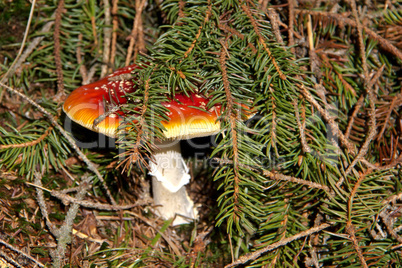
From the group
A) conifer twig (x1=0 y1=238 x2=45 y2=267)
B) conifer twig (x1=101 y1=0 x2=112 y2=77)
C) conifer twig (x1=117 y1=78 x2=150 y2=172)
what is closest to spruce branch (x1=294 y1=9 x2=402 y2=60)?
conifer twig (x1=117 y1=78 x2=150 y2=172)

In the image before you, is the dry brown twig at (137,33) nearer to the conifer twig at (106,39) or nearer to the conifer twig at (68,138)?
the conifer twig at (106,39)

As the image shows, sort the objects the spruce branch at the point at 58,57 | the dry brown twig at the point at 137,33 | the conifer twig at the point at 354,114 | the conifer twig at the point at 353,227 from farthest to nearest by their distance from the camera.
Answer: the dry brown twig at the point at 137,33 → the spruce branch at the point at 58,57 → the conifer twig at the point at 354,114 → the conifer twig at the point at 353,227

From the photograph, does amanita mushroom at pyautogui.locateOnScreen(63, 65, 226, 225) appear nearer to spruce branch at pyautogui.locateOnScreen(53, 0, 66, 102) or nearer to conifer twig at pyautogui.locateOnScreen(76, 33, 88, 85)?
spruce branch at pyautogui.locateOnScreen(53, 0, 66, 102)

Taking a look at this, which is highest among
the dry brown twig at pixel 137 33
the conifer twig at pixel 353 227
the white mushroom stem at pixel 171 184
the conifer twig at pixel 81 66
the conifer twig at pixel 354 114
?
the dry brown twig at pixel 137 33

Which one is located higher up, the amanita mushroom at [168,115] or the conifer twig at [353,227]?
the amanita mushroom at [168,115]

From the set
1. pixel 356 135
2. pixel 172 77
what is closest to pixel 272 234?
pixel 356 135

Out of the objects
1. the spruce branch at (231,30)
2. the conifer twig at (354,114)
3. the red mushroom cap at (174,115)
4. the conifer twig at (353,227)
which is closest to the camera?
the conifer twig at (353,227)

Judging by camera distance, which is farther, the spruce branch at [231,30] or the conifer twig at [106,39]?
the conifer twig at [106,39]

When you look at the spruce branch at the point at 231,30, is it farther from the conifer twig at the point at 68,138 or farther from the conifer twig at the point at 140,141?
the conifer twig at the point at 68,138

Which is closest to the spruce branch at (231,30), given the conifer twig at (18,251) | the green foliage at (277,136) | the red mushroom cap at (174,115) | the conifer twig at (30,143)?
the green foliage at (277,136)

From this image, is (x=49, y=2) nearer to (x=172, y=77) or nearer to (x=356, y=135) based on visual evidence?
(x=172, y=77)
